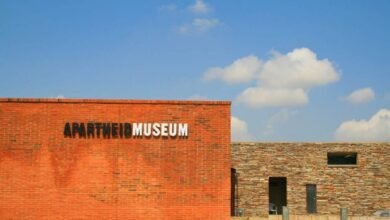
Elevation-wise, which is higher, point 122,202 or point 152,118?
point 152,118

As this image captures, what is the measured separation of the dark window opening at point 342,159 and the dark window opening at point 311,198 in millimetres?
2063

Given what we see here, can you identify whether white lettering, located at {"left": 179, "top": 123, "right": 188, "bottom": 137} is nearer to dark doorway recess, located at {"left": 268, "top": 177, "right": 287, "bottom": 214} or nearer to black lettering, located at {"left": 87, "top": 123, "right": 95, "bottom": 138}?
black lettering, located at {"left": 87, "top": 123, "right": 95, "bottom": 138}

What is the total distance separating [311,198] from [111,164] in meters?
19.3

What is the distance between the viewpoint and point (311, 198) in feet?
119

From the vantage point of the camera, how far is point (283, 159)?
36500 millimetres

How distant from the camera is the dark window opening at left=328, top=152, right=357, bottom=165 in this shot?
3690cm

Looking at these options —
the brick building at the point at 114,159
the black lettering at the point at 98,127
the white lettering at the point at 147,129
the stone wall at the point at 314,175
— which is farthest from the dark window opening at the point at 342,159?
the black lettering at the point at 98,127

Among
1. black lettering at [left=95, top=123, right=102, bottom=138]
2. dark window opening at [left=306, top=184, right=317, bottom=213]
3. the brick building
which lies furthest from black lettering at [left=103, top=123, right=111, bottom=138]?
dark window opening at [left=306, top=184, right=317, bottom=213]

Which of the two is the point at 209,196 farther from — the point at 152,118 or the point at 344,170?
the point at 344,170

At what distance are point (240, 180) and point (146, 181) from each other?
16.4m

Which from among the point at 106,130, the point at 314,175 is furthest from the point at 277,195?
the point at 106,130

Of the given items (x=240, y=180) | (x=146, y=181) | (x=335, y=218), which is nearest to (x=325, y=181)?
(x=240, y=180)

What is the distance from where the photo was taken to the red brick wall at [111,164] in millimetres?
20391

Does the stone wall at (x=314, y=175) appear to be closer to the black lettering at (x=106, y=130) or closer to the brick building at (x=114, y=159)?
the brick building at (x=114, y=159)
